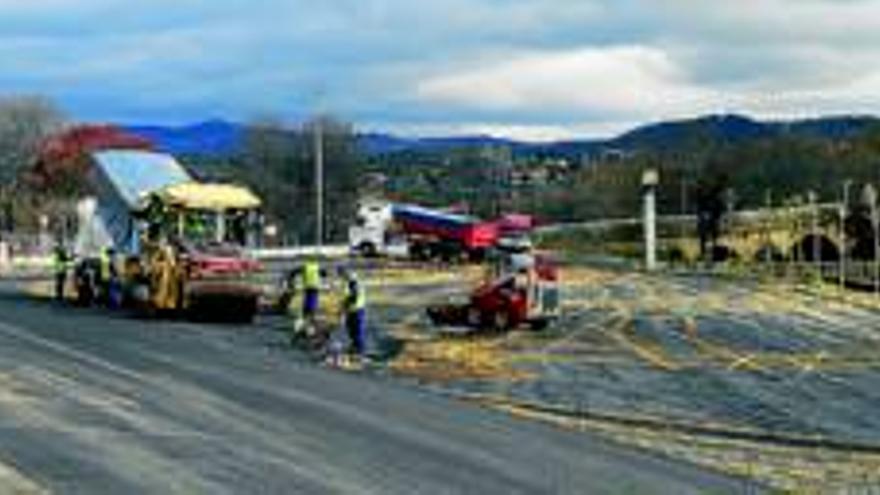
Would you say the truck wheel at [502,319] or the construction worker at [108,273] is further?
the construction worker at [108,273]

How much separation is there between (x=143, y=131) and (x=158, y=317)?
37.9m

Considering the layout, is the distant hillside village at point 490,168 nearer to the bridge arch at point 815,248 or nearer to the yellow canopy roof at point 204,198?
the bridge arch at point 815,248

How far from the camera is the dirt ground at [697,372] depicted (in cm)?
2561

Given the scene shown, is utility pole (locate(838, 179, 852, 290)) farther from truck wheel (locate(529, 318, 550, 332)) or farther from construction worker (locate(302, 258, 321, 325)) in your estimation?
construction worker (locate(302, 258, 321, 325))

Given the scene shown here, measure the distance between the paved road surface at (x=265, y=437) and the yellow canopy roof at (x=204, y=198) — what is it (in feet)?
36.1

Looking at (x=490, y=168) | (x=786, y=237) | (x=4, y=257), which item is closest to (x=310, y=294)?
(x=4, y=257)

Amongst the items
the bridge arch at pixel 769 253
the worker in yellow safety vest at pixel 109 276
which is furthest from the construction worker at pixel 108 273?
the bridge arch at pixel 769 253

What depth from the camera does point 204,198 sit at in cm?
4459

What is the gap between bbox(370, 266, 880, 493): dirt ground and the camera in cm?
2561

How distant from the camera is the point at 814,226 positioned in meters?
88.6

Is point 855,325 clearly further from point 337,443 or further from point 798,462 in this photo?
point 337,443

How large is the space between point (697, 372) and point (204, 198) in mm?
14114

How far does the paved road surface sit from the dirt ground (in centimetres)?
142

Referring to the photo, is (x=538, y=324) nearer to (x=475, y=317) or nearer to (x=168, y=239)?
(x=475, y=317)
